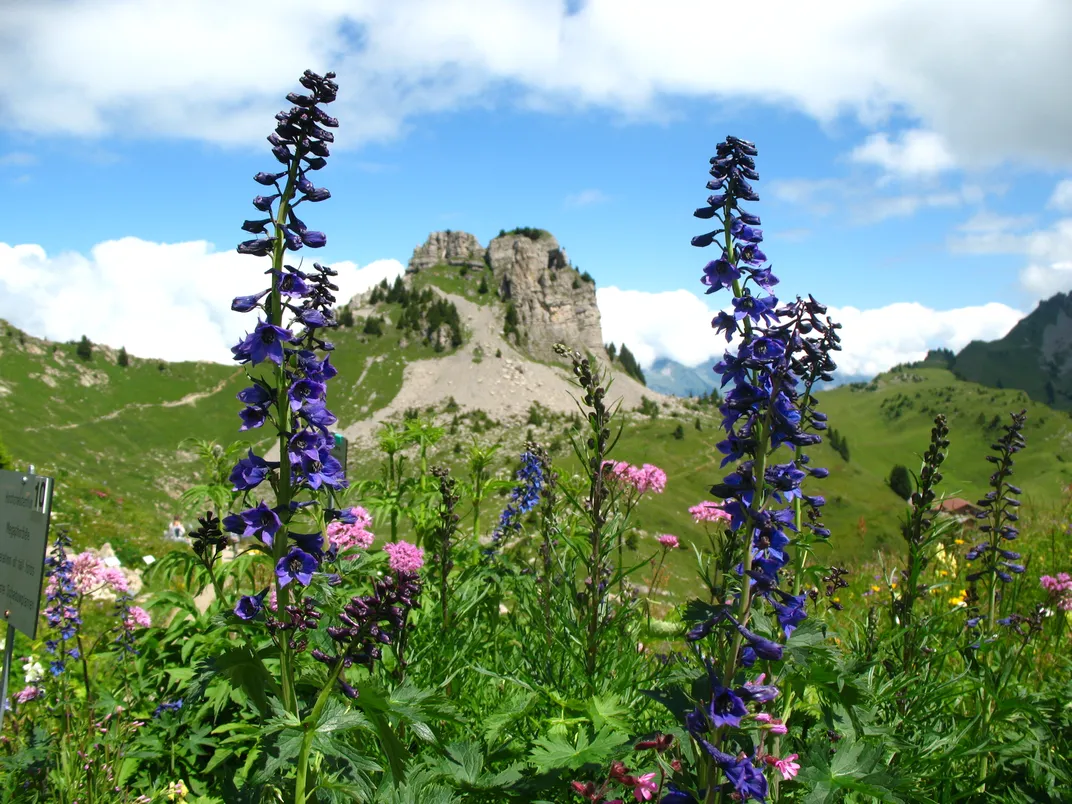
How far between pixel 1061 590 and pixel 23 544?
9.95 metres

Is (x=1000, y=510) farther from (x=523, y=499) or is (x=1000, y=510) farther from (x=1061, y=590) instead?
(x=523, y=499)

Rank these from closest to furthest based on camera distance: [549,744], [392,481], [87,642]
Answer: [549,744] < [392,481] < [87,642]

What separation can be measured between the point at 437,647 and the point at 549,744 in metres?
1.78

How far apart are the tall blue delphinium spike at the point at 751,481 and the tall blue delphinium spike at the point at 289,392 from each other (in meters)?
1.75

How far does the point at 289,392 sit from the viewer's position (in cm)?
310

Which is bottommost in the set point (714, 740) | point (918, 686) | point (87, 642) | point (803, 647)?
point (87, 642)

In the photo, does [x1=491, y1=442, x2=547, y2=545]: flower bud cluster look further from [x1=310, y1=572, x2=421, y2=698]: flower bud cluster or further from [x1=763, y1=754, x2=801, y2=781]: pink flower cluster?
[x1=763, y1=754, x2=801, y2=781]: pink flower cluster

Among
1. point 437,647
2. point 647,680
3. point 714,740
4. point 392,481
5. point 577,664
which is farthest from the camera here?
point 392,481

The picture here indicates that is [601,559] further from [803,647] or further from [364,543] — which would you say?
[364,543]

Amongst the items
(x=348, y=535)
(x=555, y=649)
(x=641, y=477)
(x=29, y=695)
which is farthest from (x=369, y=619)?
(x=29, y=695)

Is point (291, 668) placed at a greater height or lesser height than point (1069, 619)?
greater

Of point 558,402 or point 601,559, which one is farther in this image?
point 558,402

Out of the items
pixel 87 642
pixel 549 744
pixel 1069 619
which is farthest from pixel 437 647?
pixel 87 642

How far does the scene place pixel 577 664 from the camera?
4.46 metres
